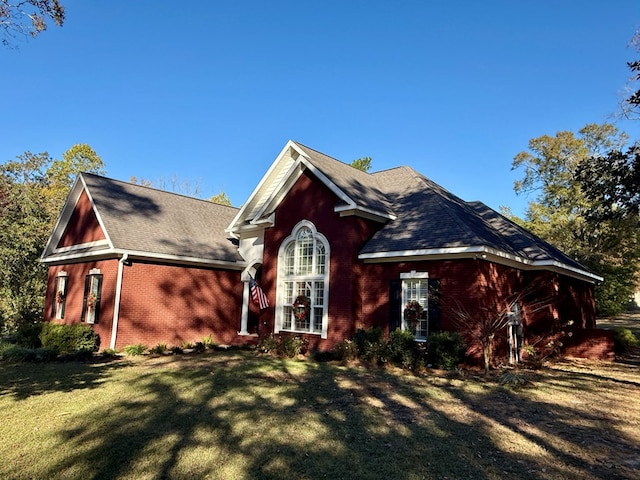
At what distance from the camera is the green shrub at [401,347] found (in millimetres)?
12539

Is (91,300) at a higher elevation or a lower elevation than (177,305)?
higher

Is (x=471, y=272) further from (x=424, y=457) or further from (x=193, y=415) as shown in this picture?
(x=193, y=415)

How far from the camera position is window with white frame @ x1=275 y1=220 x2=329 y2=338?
15.5 meters

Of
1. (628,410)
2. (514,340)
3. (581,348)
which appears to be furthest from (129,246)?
(581,348)

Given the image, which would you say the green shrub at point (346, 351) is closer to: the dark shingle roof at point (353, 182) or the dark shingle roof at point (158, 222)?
the dark shingle roof at point (353, 182)

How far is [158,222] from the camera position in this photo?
698 inches

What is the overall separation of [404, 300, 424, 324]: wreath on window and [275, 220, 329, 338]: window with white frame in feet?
9.54

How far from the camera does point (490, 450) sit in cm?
615

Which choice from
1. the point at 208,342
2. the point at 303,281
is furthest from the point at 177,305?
the point at 303,281

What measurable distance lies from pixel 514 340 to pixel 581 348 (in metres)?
3.57

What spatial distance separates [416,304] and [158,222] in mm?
10731

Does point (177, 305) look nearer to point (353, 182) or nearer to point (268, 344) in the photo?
point (268, 344)

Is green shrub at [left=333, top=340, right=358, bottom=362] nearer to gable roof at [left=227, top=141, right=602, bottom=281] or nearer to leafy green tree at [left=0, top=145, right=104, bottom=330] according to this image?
gable roof at [left=227, top=141, right=602, bottom=281]

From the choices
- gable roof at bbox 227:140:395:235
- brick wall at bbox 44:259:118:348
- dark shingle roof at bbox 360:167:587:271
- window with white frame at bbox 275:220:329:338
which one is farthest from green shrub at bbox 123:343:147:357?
dark shingle roof at bbox 360:167:587:271
